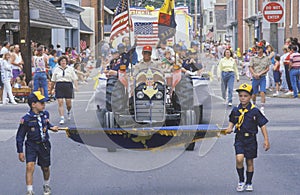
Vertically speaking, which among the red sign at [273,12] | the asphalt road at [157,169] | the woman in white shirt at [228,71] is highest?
the red sign at [273,12]

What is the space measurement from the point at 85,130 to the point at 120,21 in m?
5.07

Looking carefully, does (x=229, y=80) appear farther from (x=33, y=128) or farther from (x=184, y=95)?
(x=33, y=128)

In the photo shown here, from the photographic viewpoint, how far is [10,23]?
28797mm

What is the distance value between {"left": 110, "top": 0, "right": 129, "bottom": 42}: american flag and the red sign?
955 centimetres

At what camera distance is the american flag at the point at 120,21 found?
1230cm

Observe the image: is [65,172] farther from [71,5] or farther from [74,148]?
[71,5]

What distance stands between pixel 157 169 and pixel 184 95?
1.86m

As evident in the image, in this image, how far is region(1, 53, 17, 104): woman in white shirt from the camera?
1895cm

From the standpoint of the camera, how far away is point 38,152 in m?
7.68

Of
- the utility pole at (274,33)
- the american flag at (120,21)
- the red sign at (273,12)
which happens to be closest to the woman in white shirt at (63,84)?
the american flag at (120,21)

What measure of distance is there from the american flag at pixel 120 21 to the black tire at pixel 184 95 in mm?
2111

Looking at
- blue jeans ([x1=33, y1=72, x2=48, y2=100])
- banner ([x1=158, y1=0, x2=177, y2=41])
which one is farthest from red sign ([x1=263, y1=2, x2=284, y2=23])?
banner ([x1=158, y1=0, x2=177, y2=41])

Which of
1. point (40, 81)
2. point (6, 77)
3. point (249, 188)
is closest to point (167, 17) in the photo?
point (249, 188)

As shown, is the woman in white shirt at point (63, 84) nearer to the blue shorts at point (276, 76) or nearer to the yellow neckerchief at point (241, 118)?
the yellow neckerchief at point (241, 118)
